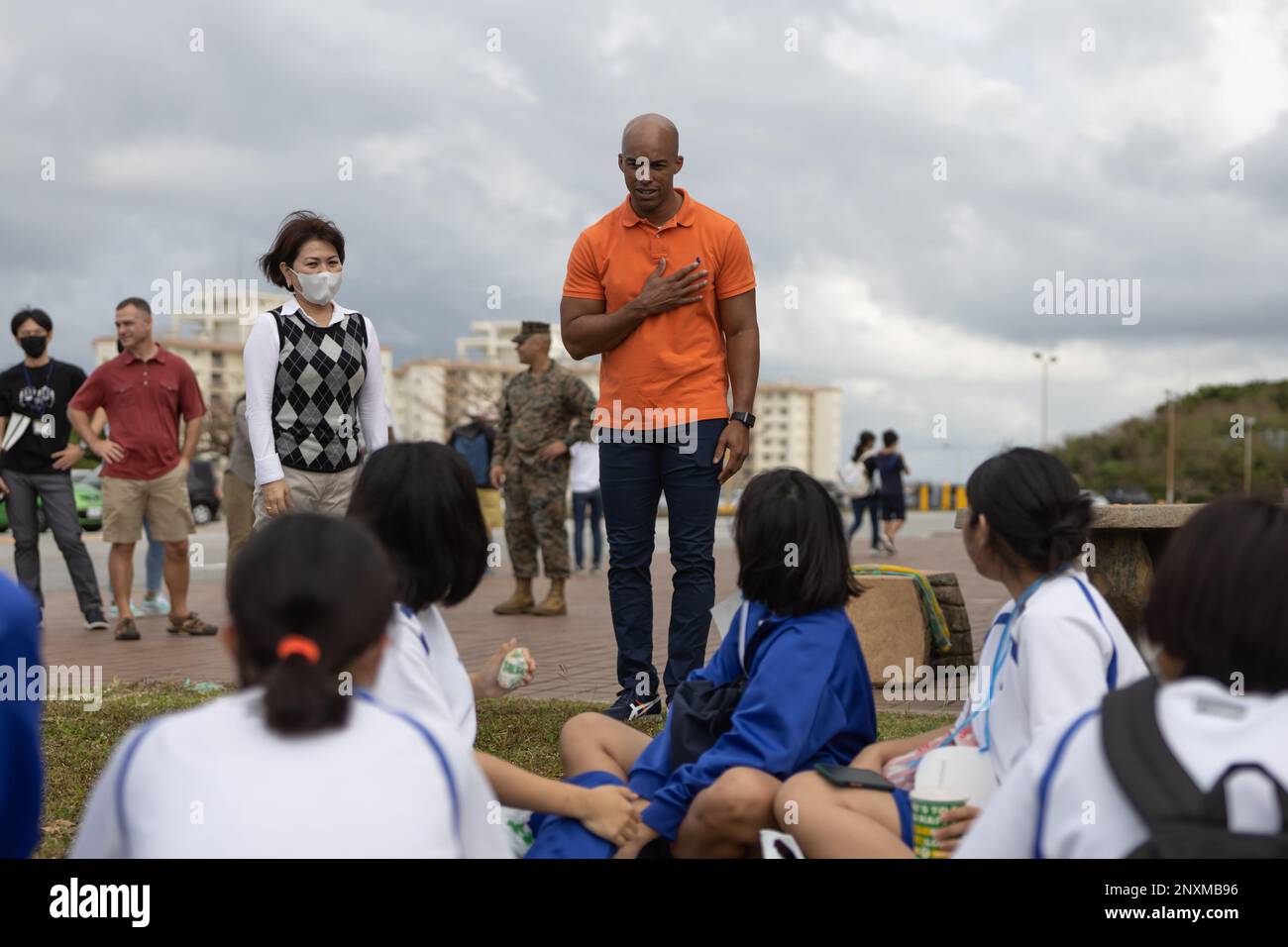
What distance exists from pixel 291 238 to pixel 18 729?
10.6 feet

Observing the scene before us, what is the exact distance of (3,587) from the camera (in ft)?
6.66

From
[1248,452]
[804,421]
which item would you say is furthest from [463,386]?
[804,421]

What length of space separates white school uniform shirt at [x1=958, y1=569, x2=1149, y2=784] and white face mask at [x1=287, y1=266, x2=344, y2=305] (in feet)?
10.3

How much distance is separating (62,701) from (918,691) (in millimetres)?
3743

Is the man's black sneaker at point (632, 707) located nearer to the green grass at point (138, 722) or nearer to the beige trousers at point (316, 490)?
the green grass at point (138, 722)

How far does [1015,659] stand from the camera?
269cm

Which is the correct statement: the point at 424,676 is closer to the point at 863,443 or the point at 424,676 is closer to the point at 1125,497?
the point at 863,443

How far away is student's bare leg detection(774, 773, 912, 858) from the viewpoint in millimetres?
2654

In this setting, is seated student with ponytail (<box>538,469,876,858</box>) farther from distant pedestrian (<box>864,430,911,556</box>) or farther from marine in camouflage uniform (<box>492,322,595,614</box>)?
distant pedestrian (<box>864,430,911,556</box>)

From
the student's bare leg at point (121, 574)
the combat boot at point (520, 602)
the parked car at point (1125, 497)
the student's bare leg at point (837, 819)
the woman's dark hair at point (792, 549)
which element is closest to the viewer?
the student's bare leg at point (837, 819)

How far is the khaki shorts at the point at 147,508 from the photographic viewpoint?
8375 mm

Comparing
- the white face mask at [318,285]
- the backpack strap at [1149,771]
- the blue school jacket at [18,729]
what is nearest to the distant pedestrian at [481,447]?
the white face mask at [318,285]

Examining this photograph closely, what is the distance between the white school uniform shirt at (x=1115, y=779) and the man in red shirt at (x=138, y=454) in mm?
7375
